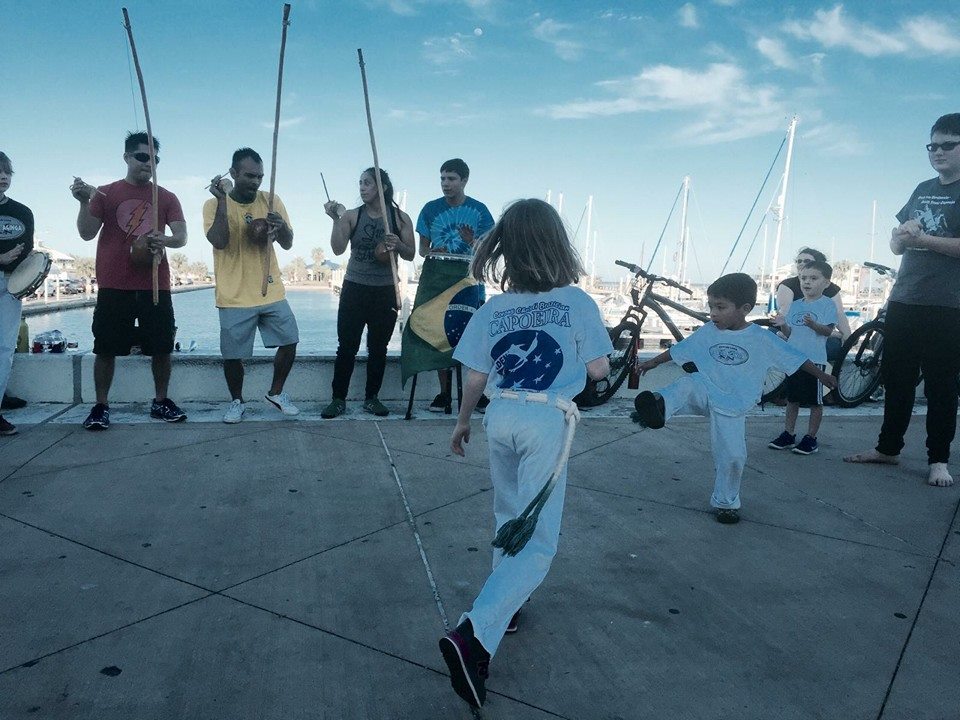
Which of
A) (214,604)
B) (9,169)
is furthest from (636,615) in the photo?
(9,169)

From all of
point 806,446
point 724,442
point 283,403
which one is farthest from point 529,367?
point 283,403

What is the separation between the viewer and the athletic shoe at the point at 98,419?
4.80 meters

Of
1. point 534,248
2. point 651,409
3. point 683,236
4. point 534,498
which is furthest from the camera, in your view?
point 683,236

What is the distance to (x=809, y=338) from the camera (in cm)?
495

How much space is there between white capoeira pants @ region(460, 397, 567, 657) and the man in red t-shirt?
12.2ft

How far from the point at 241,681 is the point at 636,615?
4.67 feet

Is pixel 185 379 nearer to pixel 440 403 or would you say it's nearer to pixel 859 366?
pixel 440 403

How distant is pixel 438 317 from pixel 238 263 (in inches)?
63.3

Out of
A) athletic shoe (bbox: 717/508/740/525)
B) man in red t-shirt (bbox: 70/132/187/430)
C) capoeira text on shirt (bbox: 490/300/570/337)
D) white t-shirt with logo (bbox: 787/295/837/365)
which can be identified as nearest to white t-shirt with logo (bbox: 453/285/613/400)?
capoeira text on shirt (bbox: 490/300/570/337)

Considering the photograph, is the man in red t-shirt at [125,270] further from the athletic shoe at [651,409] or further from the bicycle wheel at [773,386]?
the bicycle wheel at [773,386]

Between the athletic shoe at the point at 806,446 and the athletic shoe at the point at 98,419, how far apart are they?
16.5ft

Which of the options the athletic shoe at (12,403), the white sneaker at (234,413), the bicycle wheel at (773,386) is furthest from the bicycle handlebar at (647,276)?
the athletic shoe at (12,403)

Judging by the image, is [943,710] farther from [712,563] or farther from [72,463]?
[72,463]

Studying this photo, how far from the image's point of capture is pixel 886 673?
7.30ft
